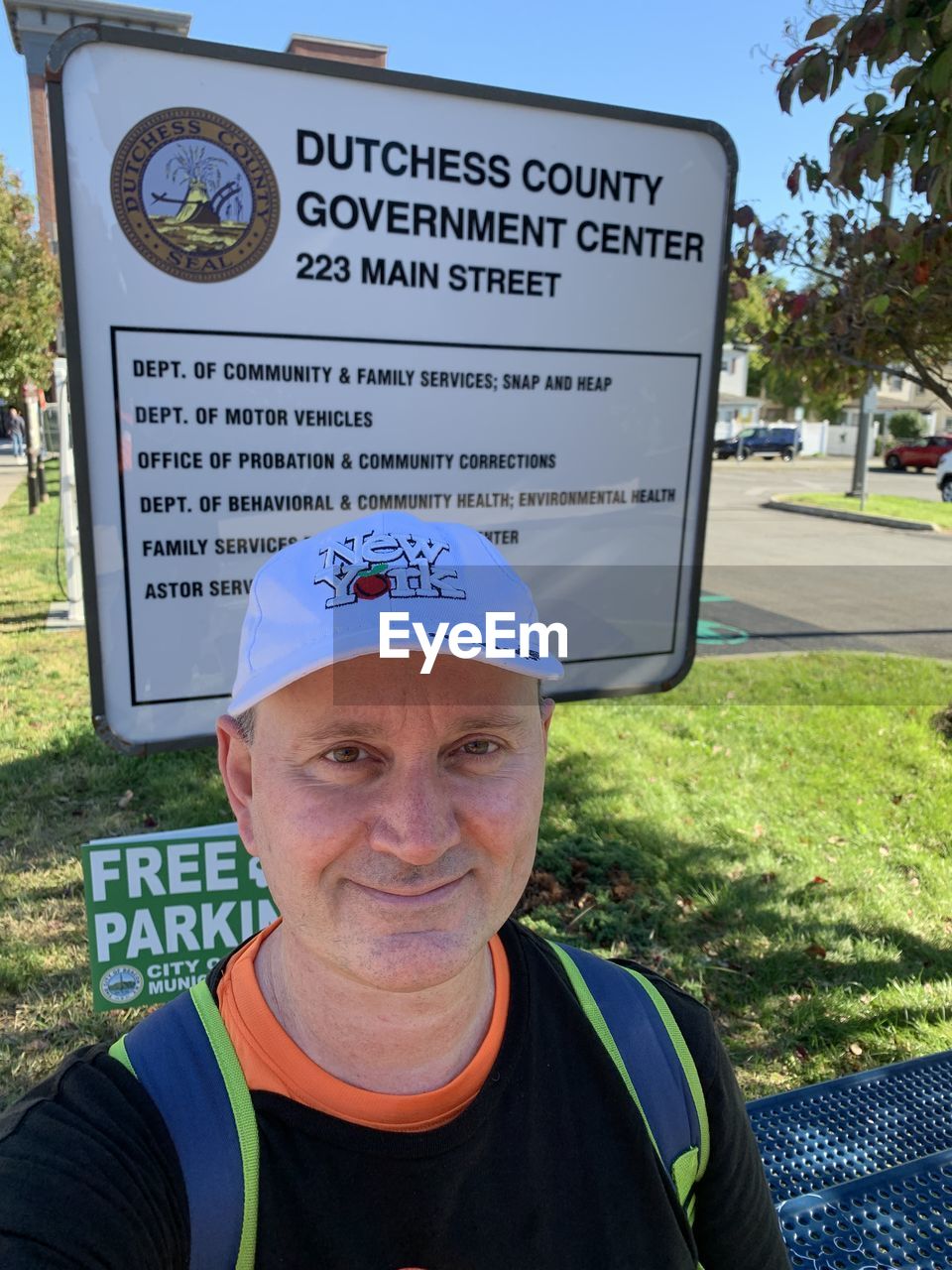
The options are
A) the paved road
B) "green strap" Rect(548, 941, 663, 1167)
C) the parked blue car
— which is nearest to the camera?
"green strap" Rect(548, 941, 663, 1167)

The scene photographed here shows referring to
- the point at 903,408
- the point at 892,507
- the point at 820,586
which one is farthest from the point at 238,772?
the point at 903,408

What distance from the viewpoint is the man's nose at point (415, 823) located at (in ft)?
3.71

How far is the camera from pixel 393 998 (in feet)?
3.99

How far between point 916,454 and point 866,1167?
4550 cm

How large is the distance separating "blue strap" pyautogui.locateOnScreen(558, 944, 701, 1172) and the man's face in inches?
10.4

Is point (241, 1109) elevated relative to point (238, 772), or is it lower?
lower

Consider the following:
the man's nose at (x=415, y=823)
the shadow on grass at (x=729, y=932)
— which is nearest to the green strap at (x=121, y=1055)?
the man's nose at (x=415, y=823)

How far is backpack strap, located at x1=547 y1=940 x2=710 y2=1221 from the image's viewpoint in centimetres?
127

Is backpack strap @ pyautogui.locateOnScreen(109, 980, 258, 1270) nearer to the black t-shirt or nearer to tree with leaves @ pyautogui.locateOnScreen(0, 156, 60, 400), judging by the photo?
the black t-shirt

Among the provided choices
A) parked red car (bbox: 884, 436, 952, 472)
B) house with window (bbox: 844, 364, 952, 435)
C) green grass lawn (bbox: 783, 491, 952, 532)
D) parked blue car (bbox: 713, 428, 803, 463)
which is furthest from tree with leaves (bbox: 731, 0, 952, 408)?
house with window (bbox: 844, 364, 952, 435)

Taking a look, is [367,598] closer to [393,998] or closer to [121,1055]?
[393,998]

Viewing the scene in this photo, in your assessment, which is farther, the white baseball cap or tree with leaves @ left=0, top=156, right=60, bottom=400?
tree with leaves @ left=0, top=156, right=60, bottom=400

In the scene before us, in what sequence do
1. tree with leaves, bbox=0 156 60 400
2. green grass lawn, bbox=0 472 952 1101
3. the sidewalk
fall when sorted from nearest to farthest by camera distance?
green grass lawn, bbox=0 472 952 1101 < tree with leaves, bbox=0 156 60 400 < the sidewalk

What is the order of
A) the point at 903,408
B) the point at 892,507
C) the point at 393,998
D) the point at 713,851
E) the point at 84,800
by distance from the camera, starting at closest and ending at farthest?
1. the point at 393,998
2. the point at 713,851
3. the point at 84,800
4. the point at 892,507
5. the point at 903,408
